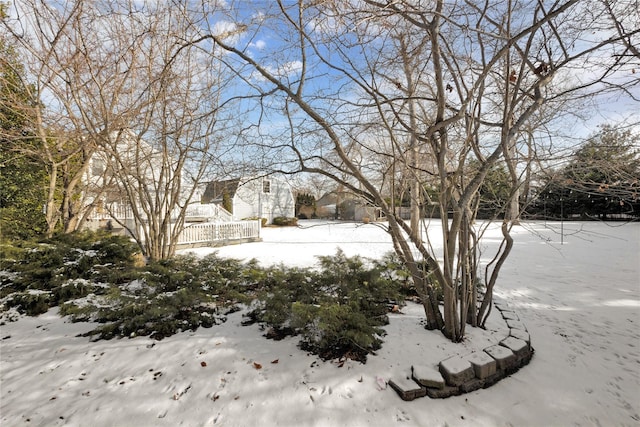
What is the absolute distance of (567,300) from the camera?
407 cm

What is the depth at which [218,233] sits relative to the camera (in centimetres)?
1070

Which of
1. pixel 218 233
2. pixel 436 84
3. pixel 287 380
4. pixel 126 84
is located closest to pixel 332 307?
pixel 287 380

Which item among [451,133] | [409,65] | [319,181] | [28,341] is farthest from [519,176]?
[28,341]

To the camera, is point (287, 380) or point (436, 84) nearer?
point (287, 380)

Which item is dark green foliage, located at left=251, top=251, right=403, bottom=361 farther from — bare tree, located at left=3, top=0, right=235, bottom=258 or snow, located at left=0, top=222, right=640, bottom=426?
bare tree, located at left=3, top=0, right=235, bottom=258

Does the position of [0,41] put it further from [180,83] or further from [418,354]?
[418,354]

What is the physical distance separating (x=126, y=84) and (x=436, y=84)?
18.8 feet

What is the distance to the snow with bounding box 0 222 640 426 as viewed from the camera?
184 centimetres

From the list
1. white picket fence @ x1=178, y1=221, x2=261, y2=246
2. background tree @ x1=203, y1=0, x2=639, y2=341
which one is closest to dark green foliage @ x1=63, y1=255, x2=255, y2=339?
background tree @ x1=203, y1=0, x2=639, y2=341

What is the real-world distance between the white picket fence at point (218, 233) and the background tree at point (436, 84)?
7856mm

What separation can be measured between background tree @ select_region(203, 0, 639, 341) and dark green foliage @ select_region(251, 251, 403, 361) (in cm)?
63

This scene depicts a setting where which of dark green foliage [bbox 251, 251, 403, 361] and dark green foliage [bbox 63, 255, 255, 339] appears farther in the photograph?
dark green foliage [bbox 63, 255, 255, 339]

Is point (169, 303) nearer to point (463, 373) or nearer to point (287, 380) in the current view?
point (287, 380)

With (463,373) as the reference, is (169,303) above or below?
above
